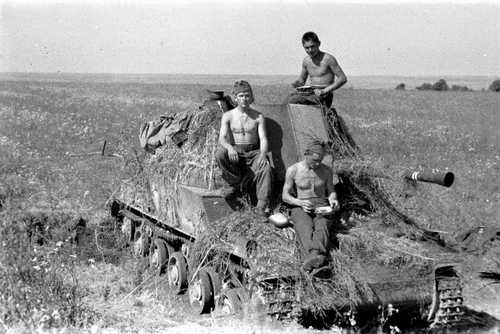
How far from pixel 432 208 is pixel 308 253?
606 cm

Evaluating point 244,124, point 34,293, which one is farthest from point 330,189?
point 34,293

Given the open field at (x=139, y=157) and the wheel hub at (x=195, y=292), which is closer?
the wheel hub at (x=195, y=292)

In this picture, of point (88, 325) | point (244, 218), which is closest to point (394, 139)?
point (244, 218)

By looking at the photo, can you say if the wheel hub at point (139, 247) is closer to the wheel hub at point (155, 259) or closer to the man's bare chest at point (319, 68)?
the wheel hub at point (155, 259)

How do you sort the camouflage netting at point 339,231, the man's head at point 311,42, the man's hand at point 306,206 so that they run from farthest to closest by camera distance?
1. the man's head at point 311,42
2. the man's hand at point 306,206
3. the camouflage netting at point 339,231

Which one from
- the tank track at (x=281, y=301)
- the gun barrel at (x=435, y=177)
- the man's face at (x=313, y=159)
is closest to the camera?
the tank track at (x=281, y=301)

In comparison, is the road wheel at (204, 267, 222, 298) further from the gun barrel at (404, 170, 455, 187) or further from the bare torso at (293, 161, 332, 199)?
the gun barrel at (404, 170, 455, 187)

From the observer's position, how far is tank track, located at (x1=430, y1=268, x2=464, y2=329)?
6.59 m

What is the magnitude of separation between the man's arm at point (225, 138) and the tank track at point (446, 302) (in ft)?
8.12

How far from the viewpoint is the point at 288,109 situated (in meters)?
8.84

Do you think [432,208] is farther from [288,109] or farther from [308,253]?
[308,253]

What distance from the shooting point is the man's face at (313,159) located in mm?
7289

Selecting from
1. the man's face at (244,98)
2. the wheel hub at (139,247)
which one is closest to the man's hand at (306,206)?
the man's face at (244,98)

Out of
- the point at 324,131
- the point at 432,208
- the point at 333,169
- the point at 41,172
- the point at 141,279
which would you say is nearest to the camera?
the point at 333,169
